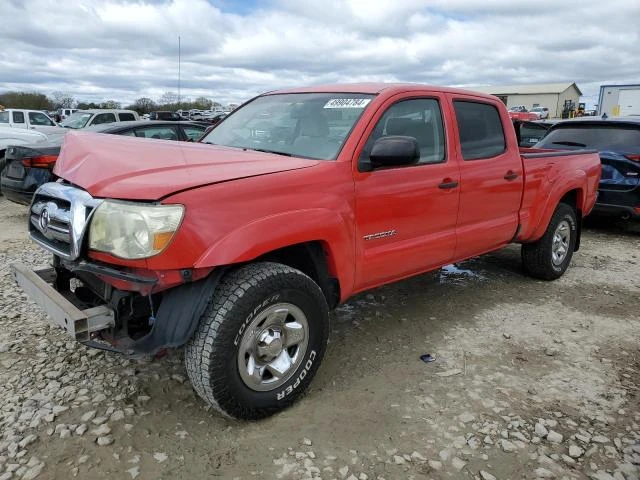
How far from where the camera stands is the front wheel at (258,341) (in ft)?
8.36

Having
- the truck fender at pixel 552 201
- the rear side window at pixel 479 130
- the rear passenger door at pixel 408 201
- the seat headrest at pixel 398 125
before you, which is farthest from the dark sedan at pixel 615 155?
the seat headrest at pixel 398 125

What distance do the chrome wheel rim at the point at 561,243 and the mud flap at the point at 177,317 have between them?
4083 millimetres

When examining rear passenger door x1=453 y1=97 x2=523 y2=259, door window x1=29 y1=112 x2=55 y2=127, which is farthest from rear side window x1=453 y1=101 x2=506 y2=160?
door window x1=29 y1=112 x2=55 y2=127

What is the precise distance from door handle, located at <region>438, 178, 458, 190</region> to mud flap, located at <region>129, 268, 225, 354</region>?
1.93 metres

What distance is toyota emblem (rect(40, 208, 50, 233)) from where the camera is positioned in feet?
9.13

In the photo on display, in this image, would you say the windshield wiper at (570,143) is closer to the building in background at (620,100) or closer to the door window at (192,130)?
the door window at (192,130)

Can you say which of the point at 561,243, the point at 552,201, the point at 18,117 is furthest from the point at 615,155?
the point at 18,117

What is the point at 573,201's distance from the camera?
5629 mm

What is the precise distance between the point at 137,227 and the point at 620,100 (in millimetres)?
34781

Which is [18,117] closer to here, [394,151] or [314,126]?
[314,126]

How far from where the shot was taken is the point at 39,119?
17469 mm

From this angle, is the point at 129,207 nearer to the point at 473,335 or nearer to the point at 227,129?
the point at 227,129

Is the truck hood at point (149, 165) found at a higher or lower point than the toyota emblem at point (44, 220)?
higher

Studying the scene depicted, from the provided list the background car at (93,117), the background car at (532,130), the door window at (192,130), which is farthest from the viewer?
the background car at (93,117)
